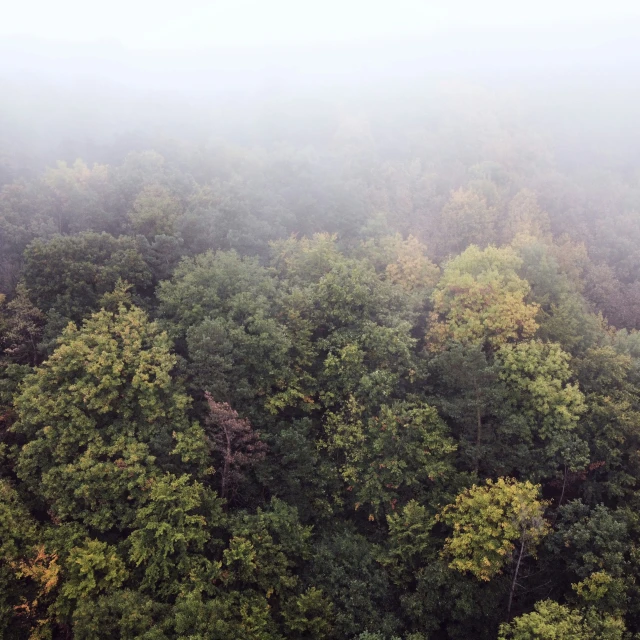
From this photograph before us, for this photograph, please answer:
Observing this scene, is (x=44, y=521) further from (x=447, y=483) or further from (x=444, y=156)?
(x=444, y=156)

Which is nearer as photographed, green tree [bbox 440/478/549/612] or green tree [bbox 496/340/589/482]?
green tree [bbox 440/478/549/612]

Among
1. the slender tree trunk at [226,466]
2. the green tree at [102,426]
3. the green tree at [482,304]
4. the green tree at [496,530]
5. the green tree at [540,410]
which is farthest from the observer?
the green tree at [482,304]

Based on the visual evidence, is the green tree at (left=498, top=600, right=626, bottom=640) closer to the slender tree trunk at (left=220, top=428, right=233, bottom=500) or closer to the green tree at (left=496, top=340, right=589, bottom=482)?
the green tree at (left=496, top=340, right=589, bottom=482)

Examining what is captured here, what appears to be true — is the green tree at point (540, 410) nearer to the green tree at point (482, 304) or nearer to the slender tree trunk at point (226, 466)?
the green tree at point (482, 304)

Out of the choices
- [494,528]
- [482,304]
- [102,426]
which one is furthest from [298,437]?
[482,304]

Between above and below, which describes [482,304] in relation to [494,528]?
above

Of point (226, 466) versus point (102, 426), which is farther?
point (102, 426)

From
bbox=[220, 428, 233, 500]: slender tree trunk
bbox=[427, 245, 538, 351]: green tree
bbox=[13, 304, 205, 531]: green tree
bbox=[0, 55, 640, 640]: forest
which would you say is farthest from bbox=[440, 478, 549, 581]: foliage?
bbox=[13, 304, 205, 531]: green tree

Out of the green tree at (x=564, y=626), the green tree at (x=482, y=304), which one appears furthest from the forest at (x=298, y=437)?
the green tree at (x=482, y=304)

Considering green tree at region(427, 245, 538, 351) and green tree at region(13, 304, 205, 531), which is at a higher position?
green tree at region(427, 245, 538, 351)

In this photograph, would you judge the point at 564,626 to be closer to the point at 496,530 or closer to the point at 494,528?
the point at 496,530
